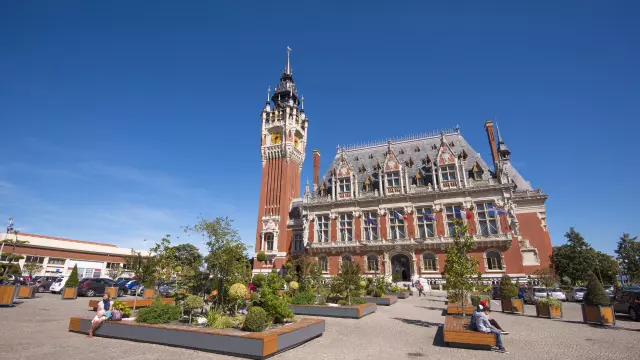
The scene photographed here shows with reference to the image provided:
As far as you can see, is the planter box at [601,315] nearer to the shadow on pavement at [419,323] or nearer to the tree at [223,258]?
the shadow on pavement at [419,323]

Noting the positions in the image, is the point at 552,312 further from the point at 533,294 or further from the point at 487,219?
the point at 487,219

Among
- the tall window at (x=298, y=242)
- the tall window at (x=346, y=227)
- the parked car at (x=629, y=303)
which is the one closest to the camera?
the parked car at (x=629, y=303)

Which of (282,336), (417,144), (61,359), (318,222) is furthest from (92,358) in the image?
(417,144)

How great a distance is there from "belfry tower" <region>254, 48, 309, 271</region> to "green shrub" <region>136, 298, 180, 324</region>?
34.0 metres

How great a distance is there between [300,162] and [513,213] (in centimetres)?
3233

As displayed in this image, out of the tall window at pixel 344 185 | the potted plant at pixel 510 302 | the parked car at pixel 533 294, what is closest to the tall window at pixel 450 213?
the parked car at pixel 533 294

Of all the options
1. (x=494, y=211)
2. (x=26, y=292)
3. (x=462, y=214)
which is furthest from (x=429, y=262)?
(x=26, y=292)

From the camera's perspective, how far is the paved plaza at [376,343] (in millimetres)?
9062


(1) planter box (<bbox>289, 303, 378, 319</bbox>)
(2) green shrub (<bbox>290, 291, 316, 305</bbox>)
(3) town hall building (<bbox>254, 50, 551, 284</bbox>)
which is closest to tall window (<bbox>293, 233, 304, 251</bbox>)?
(3) town hall building (<bbox>254, 50, 551, 284</bbox>)

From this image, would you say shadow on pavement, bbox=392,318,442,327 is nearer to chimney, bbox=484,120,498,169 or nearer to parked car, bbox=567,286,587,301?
parked car, bbox=567,286,587,301

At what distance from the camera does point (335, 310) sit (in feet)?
54.3

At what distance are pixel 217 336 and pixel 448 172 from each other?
34864 millimetres

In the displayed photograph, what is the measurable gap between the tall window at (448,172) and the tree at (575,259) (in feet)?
54.9

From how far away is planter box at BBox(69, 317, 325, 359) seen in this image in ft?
28.8
